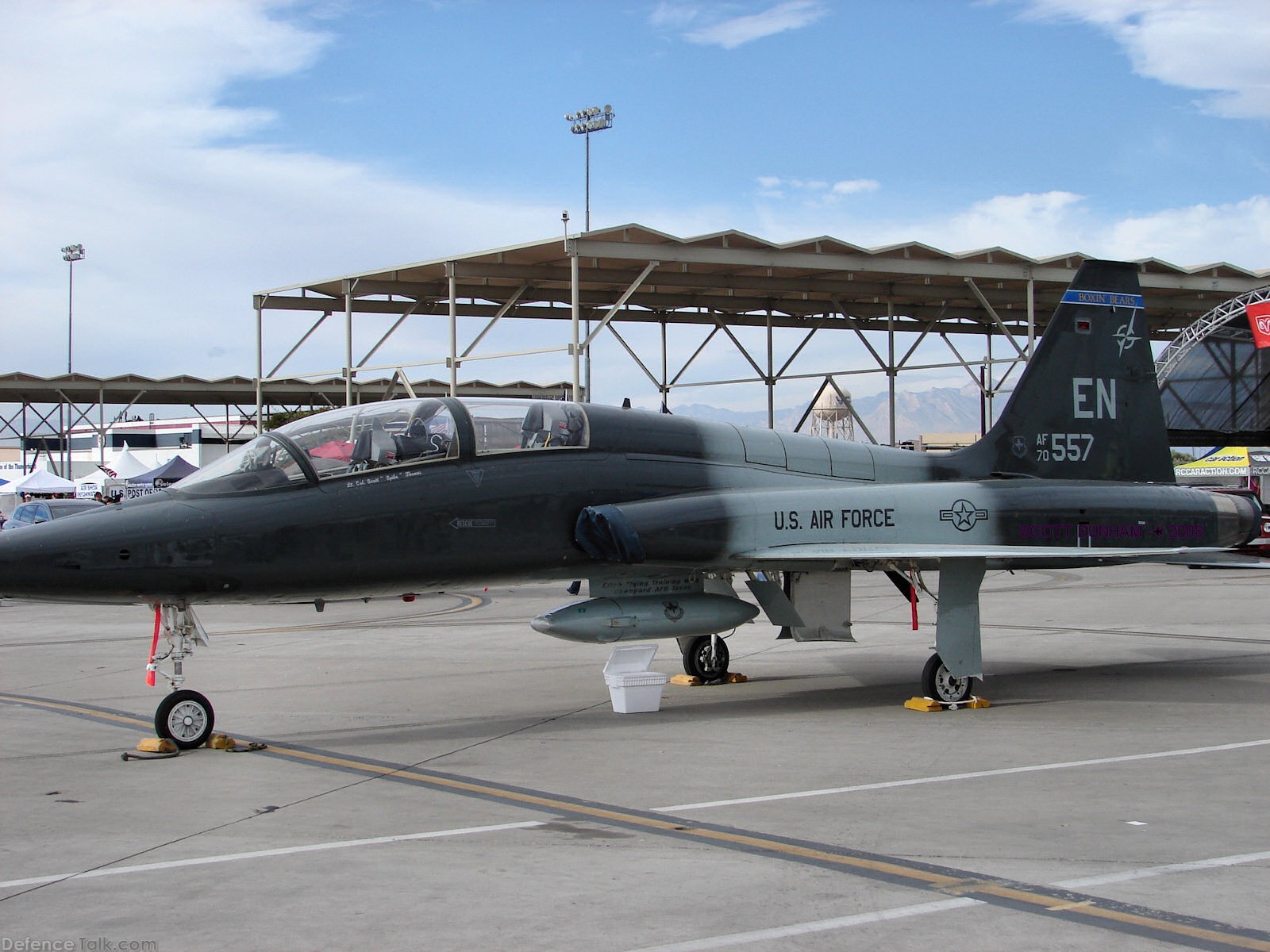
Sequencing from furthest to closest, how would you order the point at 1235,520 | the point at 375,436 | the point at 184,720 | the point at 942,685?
1. the point at 1235,520
2. the point at 942,685
3. the point at 375,436
4. the point at 184,720

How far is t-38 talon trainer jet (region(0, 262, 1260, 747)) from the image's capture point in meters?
9.20

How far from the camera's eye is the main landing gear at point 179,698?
9.18 metres

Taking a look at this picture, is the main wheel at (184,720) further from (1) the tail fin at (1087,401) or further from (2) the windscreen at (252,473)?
(1) the tail fin at (1087,401)

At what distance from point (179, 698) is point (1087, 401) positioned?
10.4 meters

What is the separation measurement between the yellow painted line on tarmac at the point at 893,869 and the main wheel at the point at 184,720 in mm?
1281

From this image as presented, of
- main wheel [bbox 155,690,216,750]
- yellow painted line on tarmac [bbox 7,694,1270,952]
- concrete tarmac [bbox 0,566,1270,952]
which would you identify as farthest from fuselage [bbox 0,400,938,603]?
yellow painted line on tarmac [bbox 7,694,1270,952]

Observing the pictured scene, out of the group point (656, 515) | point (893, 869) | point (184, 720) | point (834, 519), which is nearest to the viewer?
point (893, 869)

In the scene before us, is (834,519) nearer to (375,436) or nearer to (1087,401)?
(1087,401)

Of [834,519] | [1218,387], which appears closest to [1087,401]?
[834,519]

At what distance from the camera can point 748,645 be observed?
644 inches

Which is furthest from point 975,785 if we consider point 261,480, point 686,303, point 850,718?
point 686,303

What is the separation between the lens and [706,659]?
12969 mm

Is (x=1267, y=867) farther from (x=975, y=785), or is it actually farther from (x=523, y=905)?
(x=523, y=905)

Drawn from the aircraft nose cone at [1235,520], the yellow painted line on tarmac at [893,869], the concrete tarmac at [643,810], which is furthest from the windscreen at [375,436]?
the aircraft nose cone at [1235,520]
